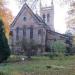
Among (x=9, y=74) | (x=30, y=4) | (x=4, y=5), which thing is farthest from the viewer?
(x=4, y=5)

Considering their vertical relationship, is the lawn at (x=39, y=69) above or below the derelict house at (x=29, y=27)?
below

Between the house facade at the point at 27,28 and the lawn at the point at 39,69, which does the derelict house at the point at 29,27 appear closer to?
the house facade at the point at 27,28

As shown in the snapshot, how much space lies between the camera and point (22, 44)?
47938 millimetres

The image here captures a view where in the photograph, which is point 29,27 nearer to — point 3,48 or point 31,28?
point 31,28

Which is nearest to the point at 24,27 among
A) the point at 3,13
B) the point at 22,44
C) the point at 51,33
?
the point at 51,33

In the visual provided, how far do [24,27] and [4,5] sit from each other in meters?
18.7

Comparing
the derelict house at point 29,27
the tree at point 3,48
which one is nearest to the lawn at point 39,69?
the tree at point 3,48

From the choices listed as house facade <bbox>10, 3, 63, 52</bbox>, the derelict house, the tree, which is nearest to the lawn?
the tree

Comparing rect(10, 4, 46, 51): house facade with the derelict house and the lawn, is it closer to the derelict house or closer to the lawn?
the derelict house

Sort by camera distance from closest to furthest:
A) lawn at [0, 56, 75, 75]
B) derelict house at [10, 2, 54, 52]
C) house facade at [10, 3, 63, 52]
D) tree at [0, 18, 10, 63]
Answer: lawn at [0, 56, 75, 75], tree at [0, 18, 10, 63], derelict house at [10, 2, 54, 52], house facade at [10, 3, 63, 52]

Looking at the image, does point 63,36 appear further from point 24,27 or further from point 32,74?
point 32,74

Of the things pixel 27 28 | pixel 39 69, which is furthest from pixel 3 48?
pixel 27 28

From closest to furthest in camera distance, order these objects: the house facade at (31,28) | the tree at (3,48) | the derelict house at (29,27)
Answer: the tree at (3,48)
the derelict house at (29,27)
the house facade at (31,28)

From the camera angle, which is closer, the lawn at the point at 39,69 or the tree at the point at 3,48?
the lawn at the point at 39,69
